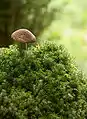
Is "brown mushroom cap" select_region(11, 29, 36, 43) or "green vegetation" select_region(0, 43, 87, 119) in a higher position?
"brown mushroom cap" select_region(11, 29, 36, 43)

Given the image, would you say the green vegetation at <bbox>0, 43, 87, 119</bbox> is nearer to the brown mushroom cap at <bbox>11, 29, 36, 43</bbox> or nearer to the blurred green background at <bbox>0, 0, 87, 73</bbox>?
the brown mushroom cap at <bbox>11, 29, 36, 43</bbox>

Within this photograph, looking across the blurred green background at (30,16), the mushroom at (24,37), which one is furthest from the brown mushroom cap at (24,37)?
the blurred green background at (30,16)

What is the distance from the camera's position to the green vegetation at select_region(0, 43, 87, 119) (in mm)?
1343

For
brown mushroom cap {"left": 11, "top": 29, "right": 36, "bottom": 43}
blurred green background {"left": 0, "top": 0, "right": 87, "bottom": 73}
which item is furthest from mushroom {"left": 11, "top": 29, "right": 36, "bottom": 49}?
blurred green background {"left": 0, "top": 0, "right": 87, "bottom": 73}

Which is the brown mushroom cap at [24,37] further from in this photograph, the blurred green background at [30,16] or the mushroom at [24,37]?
the blurred green background at [30,16]

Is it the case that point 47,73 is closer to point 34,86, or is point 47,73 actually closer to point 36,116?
point 34,86

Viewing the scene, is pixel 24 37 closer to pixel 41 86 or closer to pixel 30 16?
pixel 41 86

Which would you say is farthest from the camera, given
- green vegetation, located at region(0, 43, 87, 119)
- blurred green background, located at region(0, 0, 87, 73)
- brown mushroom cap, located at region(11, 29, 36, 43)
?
blurred green background, located at region(0, 0, 87, 73)

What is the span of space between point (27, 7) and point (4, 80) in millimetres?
1775

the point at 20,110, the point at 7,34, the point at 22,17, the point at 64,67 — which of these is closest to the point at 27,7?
the point at 22,17

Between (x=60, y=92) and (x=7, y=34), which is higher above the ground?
(x=7, y=34)

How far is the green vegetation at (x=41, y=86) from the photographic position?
1343 millimetres

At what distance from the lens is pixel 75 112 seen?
139 cm

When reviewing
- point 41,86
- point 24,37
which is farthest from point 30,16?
point 41,86
